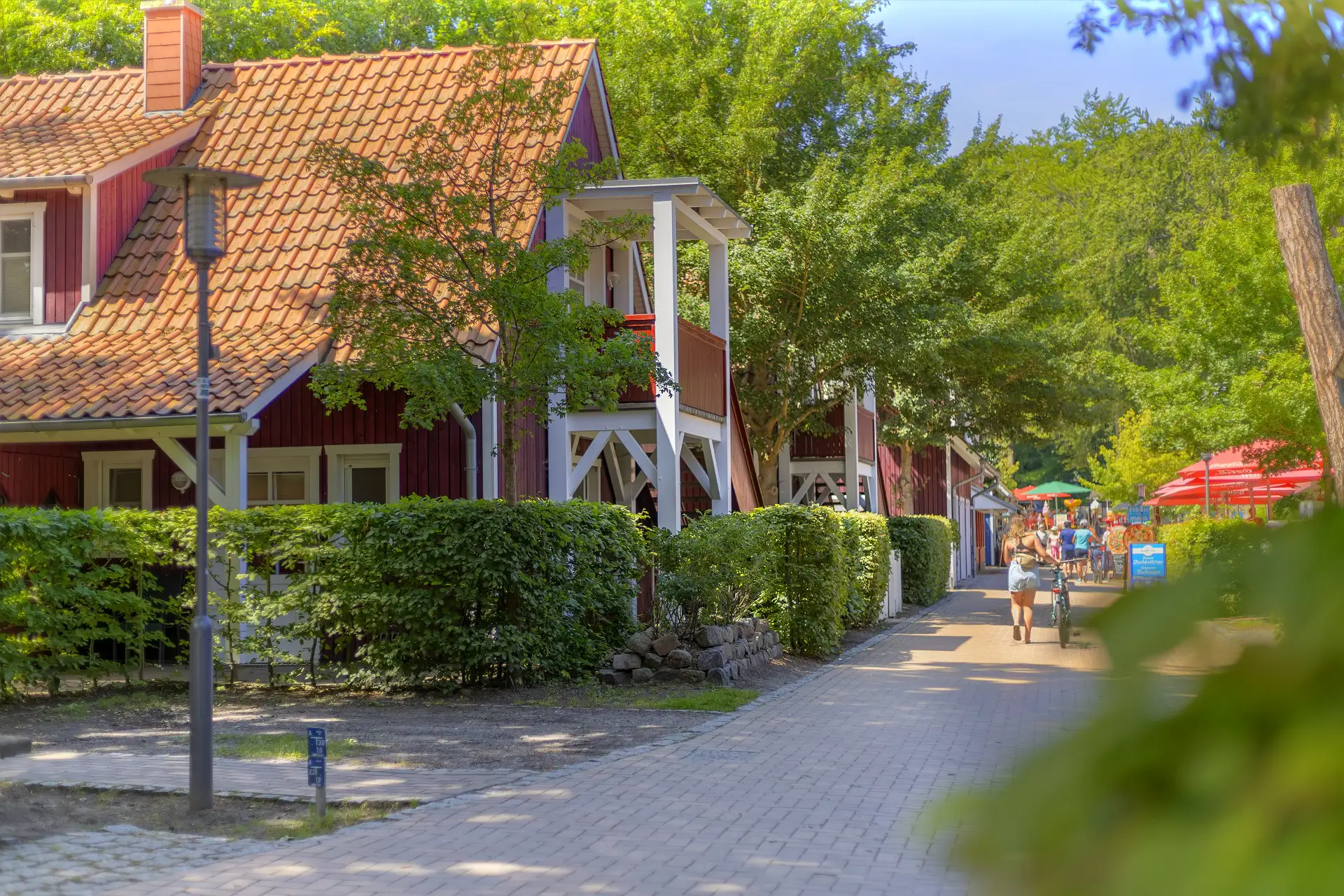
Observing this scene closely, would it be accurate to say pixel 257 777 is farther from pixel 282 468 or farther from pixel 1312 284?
pixel 1312 284

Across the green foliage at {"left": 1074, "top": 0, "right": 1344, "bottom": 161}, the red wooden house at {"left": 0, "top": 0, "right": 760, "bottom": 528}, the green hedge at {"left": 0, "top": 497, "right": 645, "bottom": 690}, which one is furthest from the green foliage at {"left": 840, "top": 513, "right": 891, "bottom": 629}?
the green foliage at {"left": 1074, "top": 0, "right": 1344, "bottom": 161}

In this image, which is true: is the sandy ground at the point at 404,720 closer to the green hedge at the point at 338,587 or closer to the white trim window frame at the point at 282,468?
the green hedge at the point at 338,587

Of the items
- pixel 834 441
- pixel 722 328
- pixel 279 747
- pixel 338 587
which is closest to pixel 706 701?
pixel 338 587

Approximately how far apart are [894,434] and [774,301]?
848cm

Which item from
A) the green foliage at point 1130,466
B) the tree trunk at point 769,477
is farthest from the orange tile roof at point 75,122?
the green foliage at point 1130,466

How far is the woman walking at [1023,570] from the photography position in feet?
64.8

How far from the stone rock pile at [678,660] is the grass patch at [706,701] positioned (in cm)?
73

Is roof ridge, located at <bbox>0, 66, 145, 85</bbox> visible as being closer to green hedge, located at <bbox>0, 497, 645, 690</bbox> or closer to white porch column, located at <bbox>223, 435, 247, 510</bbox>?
white porch column, located at <bbox>223, 435, 247, 510</bbox>

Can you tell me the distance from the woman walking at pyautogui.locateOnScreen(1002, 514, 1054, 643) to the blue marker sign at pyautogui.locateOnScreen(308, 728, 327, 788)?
44.1ft

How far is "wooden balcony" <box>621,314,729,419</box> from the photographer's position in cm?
1866

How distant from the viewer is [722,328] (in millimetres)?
21562

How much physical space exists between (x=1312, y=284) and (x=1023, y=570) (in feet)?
25.5

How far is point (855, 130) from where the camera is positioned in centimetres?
2941

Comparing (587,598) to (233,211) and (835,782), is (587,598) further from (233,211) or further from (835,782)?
(233,211)
